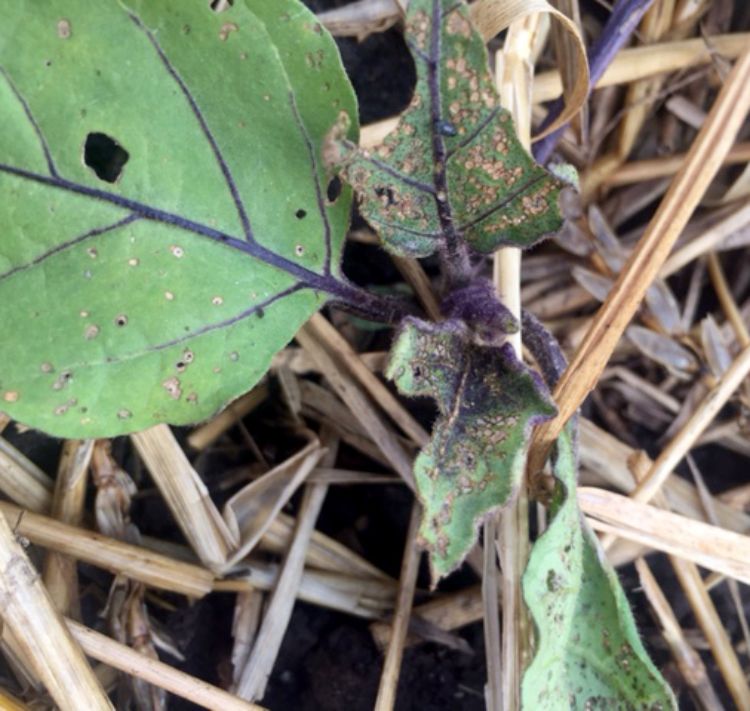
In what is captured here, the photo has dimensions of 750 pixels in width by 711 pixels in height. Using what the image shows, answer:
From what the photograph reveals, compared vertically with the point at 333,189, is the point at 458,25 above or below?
above

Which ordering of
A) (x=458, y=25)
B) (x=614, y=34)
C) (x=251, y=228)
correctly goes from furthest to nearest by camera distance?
(x=614, y=34) → (x=251, y=228) → (x=458, y=25)

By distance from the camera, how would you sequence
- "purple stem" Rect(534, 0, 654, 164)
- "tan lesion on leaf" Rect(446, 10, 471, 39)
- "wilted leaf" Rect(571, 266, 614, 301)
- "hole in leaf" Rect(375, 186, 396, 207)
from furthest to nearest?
"wilted leaf" Rect(571, 266, 614, 301) → "purple stem" Rect(534, 0, 654, 164) → "hole in leaf" Rect(375, 186, 396, 207) → "tan lesion on leaf" Rect(446, 10, 471, 39)

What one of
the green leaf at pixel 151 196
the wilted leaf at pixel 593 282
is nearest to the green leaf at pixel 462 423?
the green leaf at pixel 151 196

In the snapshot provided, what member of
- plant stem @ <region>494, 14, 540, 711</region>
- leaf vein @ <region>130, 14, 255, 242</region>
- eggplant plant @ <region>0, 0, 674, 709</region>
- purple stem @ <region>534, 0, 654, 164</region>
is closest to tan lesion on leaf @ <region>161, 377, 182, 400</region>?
eggplant plant @ <region>0, 0, 674, 709</region>

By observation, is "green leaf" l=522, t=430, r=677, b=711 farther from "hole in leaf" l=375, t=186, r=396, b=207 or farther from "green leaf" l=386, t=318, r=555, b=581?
"hole in leaf" l=375, t=186, r=396, b=207

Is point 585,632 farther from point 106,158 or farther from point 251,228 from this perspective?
point 106,158

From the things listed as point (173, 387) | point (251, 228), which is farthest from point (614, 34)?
point (173, 387)

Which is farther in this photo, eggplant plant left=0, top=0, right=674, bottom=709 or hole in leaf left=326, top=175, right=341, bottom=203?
hole in leaf left=326, top=175, right=341, bottom=203
